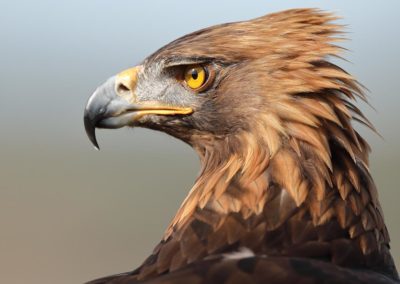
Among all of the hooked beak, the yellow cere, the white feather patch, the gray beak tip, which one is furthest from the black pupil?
the white feather patch

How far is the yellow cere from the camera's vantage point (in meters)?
6.15

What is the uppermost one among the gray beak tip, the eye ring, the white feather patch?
the eye ring

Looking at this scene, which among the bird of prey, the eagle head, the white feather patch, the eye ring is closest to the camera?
the white feather patch

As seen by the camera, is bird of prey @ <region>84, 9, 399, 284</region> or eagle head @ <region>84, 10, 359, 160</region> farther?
eagle head @ <region>84, 10, 359, 160</region>

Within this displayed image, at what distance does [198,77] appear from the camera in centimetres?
615

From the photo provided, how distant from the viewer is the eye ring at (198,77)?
6.14 m

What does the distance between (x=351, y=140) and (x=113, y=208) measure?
10719 mm

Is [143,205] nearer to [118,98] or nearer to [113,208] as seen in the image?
[113,208]

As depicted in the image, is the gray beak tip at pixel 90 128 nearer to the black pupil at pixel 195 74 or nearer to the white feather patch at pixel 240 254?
the black pupil at pixel 195 74

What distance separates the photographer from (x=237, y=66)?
6129mm

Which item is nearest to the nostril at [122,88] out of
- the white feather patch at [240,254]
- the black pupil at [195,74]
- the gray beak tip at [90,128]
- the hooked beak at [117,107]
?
the hooked beak at [117,107]

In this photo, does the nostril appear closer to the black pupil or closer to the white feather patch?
the black pupil

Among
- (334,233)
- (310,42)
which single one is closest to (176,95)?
(310,42)

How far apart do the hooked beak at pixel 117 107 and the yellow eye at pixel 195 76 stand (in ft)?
0.39
